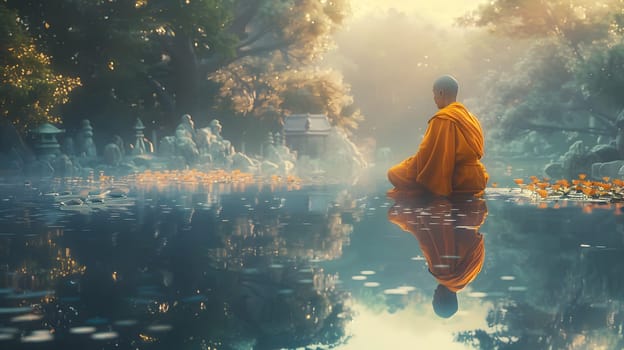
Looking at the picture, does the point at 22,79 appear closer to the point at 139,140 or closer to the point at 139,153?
the point at 139,153

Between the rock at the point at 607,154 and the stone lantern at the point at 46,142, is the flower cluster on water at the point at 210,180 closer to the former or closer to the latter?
the stone lantern at the point at 46,142

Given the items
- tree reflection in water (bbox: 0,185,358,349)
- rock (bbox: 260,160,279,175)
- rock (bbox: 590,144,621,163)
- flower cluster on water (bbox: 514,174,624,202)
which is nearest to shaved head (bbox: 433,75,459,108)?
flower cluster on water (bbox: 514,174,624,202)

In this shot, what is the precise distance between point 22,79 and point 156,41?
420 inches

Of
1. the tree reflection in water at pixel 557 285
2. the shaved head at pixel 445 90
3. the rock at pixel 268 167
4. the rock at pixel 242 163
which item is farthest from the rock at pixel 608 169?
the tree reflection in water at pixel 557 285

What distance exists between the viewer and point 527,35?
4131 cm

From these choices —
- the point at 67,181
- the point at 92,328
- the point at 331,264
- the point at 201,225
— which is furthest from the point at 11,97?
the point at 92,328

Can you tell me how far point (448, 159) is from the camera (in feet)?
52.4

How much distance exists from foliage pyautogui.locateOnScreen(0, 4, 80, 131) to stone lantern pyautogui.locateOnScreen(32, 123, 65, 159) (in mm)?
1074

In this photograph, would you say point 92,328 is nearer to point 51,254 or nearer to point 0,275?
point 0,275

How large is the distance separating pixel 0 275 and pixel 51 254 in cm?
145

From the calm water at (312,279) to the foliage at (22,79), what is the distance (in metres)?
16.2

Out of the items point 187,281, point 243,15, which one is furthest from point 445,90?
point 243,15

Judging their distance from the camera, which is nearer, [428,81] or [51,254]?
[51,254]

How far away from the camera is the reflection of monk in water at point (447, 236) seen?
25.0 feet
